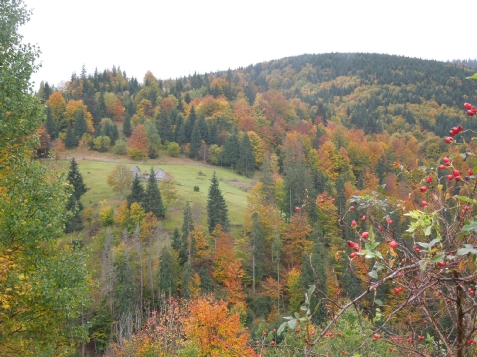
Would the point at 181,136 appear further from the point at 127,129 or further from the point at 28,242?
the point at 28,242

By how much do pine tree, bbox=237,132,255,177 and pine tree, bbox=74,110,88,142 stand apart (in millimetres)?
38165

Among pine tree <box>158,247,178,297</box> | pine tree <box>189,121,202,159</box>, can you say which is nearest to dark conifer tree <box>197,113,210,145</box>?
pine tree <box>189,121,202,159</box>

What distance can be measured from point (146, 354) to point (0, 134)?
14.5 meters

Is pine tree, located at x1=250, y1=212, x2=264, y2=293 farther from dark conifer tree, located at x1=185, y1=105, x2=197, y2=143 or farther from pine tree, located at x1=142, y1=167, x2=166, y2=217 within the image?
dark conifer tree, located at x1=185, y1=105, x2=197, y2=143

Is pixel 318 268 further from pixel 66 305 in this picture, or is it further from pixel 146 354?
pixel 66 305

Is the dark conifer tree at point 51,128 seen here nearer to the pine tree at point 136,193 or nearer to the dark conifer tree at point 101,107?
the dark conifer tree at point 101,107

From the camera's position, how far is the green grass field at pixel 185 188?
4816 centimetres

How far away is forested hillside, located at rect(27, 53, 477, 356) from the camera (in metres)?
2.52

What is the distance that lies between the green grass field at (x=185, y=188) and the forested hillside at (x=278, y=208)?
1.15 metres

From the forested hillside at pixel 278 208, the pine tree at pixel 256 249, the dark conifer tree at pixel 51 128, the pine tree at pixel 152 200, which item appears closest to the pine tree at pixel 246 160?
the forested hillside at pixel 278 208

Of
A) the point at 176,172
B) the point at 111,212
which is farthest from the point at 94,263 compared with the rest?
the point at 176,172

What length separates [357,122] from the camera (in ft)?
369

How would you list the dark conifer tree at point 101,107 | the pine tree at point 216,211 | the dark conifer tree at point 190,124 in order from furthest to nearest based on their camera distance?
the dark conifer tree at point 101,107 < the dark conifer tree at point 190,124 < the pine tree at point 216,211

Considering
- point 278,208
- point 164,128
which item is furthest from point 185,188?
point 164,128
